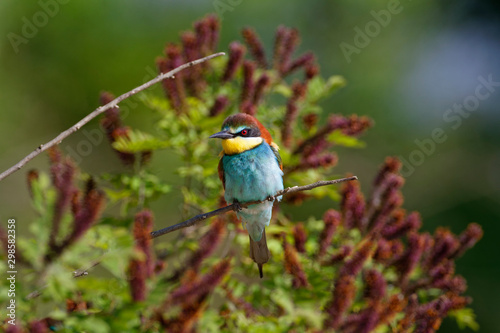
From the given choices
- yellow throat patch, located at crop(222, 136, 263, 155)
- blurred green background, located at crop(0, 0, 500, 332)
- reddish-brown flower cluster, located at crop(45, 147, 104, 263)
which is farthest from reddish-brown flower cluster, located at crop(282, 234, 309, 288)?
blurred green background, located at crop(0, 0, 500, 332)

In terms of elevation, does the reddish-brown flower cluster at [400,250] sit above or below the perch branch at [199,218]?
below

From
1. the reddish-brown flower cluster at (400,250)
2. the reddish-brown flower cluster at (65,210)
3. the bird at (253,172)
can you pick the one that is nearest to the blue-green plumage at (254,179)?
the bird at (253,172)

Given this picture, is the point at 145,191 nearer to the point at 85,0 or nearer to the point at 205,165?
the point at 205,165

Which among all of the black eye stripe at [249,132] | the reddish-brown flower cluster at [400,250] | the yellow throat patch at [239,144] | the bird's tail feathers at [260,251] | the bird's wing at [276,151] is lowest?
the reddish-brown flower cluster at [400,250]

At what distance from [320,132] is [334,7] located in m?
4.07

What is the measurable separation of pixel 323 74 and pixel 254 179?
11.4 ft

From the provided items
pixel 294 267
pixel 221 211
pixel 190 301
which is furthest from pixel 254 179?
pixel 190 301

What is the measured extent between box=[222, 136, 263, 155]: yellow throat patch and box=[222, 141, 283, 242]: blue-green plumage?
18 mm

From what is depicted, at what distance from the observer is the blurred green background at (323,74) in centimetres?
505

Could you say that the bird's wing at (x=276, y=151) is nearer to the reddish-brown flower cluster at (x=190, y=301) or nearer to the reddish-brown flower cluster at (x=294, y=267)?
the reddish-brown flower cluster at (x=294, y=267)

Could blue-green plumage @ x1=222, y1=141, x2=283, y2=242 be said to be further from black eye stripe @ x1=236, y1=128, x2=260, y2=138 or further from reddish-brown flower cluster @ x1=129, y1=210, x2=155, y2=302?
reddish-brown flower cluster @ x1=129, y1=210, x2=155, y2=302

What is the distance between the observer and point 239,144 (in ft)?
7.43

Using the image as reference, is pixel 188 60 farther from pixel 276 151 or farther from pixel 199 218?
pixel 199 218

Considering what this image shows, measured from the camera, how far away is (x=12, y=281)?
1.22 meters
